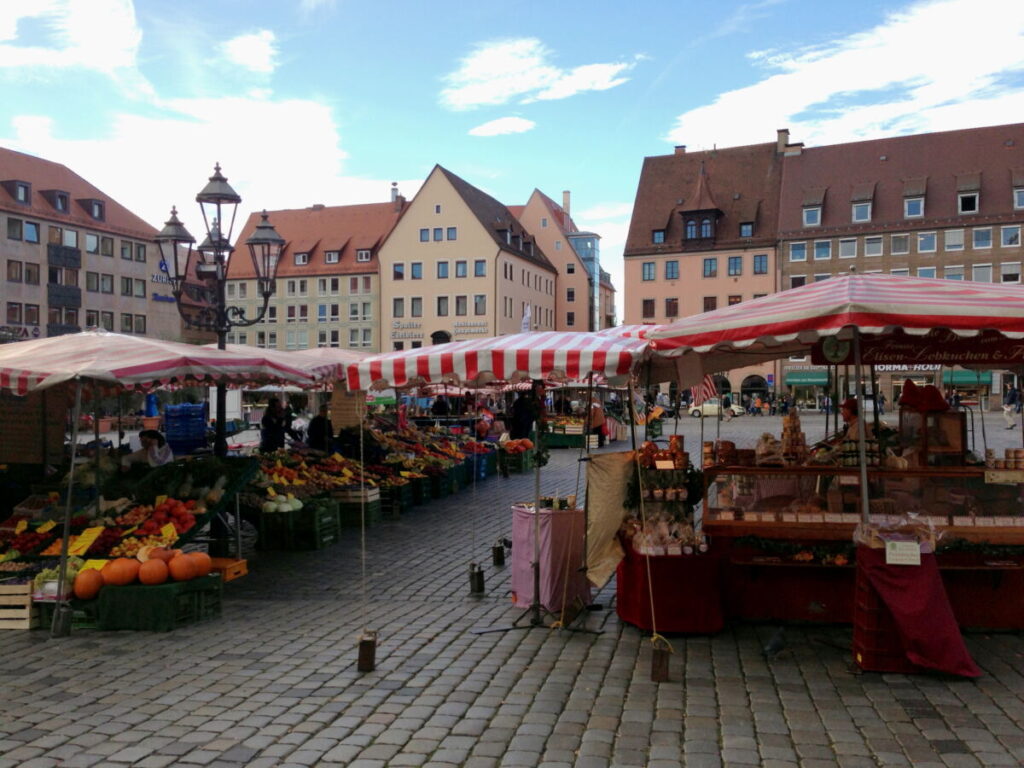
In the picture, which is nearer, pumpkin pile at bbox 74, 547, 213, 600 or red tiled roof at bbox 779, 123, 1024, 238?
pumpkin pile at bbox 74, 547, 213, 600

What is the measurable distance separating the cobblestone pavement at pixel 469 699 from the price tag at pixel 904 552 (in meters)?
0.74

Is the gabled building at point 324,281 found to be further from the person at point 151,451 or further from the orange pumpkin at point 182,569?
the orange pumpkin at point 182,569

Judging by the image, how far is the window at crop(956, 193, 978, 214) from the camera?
55.4 m

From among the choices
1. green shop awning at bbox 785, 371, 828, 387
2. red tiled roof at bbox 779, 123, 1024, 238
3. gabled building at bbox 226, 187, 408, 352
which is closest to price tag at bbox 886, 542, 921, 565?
green shop awning at bbox 785, 371, 828, 387

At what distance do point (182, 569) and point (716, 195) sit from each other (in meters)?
60.4

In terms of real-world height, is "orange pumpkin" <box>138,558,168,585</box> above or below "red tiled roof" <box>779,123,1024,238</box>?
below

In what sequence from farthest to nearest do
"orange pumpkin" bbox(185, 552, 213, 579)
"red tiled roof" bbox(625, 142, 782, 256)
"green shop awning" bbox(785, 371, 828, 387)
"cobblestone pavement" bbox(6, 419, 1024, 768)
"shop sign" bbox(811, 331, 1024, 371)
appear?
1. "red tiled roof" bbox(625, 142, 782, 256)
2. "green shop awning" bbox(785, 371, 828, 387)
3. "shop sign" bbox(811, 331, 1024, 371)
4. "orange pumpkin" bbox(185, 552, 213, 579)
5. "cobblestone pavement" bbox(6, 419, 1024, 768)

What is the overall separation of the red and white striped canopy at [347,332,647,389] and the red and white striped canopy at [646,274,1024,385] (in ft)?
1.31

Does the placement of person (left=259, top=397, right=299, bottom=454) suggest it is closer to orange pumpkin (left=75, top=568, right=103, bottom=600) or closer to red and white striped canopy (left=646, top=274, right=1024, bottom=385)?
orange pumpkin (left=75, top=568, right=103, bottom=600)

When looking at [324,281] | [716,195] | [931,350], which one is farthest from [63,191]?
[931,350]

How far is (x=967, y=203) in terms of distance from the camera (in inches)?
2194

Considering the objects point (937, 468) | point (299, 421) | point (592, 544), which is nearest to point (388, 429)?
point (592, 544)

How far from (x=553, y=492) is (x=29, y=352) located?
9789 millimetres

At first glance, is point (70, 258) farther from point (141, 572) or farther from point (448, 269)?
point (141, 572)
